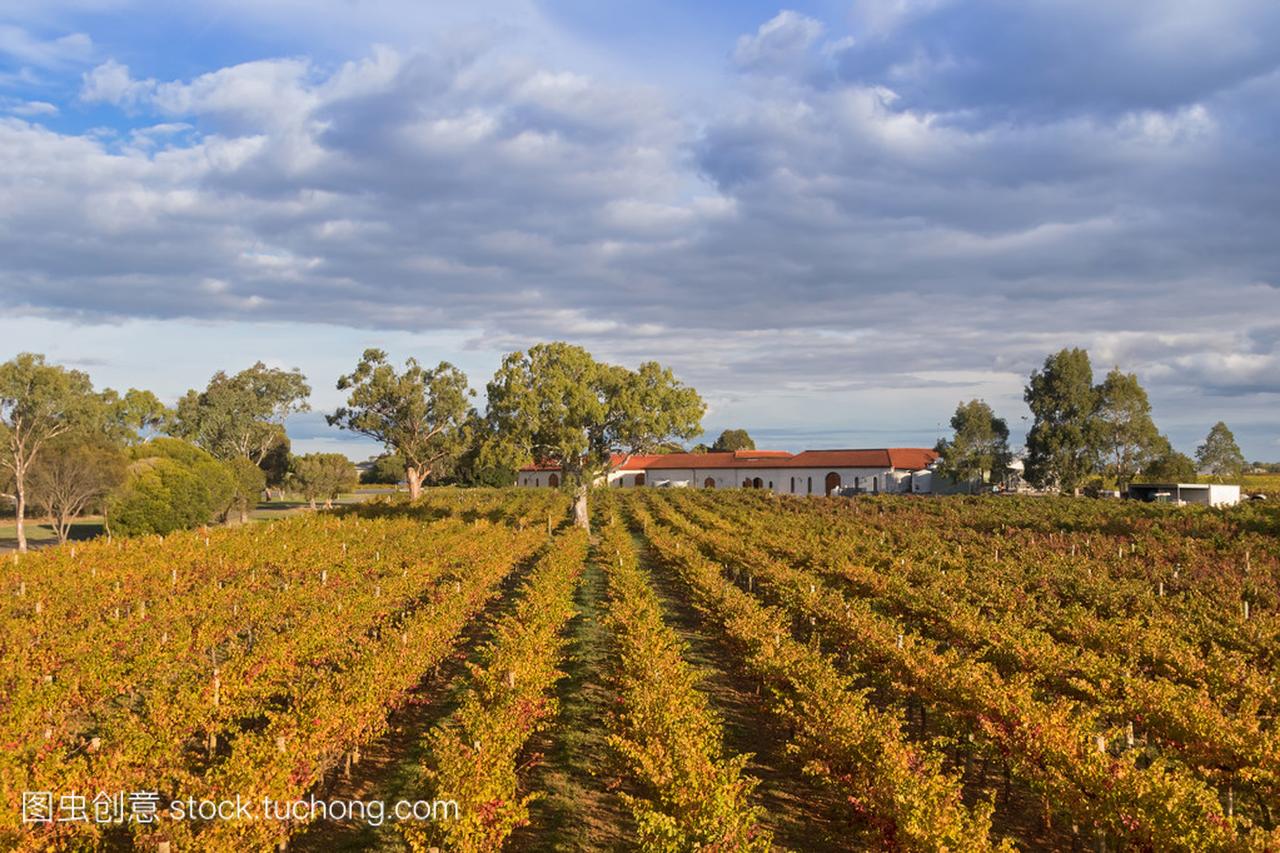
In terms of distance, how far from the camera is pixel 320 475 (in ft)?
289

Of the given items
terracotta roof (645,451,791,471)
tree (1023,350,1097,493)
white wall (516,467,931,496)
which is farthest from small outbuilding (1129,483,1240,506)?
terracotta roof (645,451,791,471)

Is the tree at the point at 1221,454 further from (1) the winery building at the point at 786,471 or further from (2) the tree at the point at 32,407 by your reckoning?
(2) the tree at the point at 32,407

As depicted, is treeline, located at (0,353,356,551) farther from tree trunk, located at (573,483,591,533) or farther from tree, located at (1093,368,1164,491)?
tree, located at (1093,368,1164,491)

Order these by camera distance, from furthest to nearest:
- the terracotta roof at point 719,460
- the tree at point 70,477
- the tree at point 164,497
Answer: the terracotta roof at point 719,460 → the tree at point 70,477 → the tree at point 164,497

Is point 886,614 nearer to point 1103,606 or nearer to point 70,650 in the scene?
point 1103,606

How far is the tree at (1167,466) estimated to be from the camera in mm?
71438

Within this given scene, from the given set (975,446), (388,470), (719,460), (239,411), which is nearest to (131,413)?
(239,411)

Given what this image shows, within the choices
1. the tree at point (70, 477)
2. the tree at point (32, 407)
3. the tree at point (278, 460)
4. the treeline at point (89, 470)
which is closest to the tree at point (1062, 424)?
the treeline at point (89, 470)

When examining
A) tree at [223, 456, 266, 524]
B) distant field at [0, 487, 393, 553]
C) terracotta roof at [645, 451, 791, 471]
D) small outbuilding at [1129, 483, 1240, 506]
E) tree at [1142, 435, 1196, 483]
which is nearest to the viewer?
distant field at [0, 487, 393, 553]

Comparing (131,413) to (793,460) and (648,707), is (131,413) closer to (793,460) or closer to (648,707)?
(793,460)

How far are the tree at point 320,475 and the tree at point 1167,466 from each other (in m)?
80.0

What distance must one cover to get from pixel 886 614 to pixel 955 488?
65.4 metres

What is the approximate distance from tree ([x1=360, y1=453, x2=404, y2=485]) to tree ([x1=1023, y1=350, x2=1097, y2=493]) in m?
82.7

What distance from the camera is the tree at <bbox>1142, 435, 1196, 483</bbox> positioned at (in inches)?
2813
